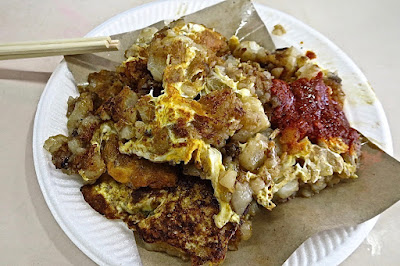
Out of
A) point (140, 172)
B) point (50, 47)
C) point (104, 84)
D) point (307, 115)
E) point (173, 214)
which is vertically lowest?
point (173, 214)

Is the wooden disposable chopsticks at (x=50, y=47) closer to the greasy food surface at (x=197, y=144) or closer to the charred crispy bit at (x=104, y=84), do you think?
the charred crispy bit at (x=104, y=84)

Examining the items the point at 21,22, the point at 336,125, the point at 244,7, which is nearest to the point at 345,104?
the point at 336,125

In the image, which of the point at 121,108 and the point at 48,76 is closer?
the point at 121,108

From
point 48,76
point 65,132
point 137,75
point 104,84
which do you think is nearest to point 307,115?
point 137,75

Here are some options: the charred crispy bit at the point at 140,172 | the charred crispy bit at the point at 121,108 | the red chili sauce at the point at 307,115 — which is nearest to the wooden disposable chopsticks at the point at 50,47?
the charred crispy bit at the point at 121,108

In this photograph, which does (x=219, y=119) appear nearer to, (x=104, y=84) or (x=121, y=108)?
(x=121, y=108)

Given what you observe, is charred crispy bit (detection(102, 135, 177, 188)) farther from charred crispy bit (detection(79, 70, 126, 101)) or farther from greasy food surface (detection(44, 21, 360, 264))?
charred crispy bit (detection(79, 70, 126, 101))

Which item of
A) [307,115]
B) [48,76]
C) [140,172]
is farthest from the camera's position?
[48,76]
